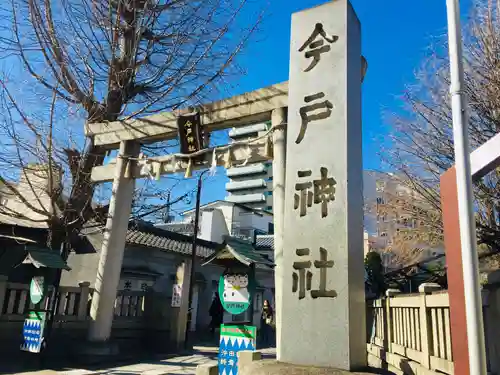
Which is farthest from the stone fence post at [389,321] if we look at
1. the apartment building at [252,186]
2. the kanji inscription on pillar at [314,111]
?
the apartment building at [252,186]

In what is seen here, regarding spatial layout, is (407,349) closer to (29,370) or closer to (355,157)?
(355,157)

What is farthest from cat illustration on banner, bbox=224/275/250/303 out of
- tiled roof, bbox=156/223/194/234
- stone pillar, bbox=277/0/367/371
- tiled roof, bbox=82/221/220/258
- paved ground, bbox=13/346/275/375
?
tiled roof, bbox=156/223/194/234

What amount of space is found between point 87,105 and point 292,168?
829 cm

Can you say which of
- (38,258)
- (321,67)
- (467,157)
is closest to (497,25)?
(321,67)

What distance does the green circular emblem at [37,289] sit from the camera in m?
9.13

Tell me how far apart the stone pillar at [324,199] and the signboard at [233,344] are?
1.65 meters

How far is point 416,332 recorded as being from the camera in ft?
20.0

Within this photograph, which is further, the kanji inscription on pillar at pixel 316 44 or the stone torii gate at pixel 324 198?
the kanji inscription on pillar at pixel 316 44

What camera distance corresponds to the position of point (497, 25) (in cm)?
1055

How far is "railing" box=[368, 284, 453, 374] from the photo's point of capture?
16.6 feet

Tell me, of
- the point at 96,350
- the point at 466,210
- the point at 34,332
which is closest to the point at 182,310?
the point at 96,350

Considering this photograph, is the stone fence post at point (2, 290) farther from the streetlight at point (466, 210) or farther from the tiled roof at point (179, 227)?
the tiled roof at point (179, 227)

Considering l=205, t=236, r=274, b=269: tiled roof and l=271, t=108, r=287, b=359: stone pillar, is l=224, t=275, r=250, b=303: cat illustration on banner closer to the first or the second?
l=205, t=236, r=274, b=269: tiled roof

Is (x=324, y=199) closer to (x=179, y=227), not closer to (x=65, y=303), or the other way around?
(x=65, y=303)
